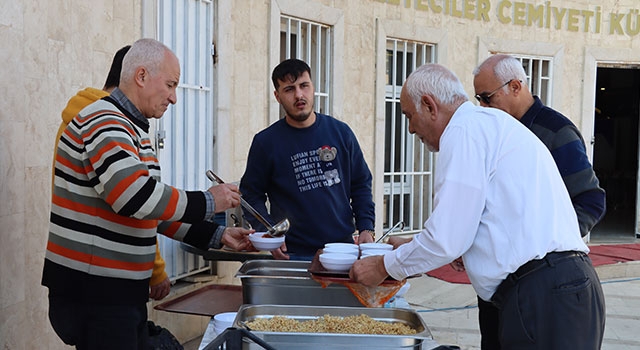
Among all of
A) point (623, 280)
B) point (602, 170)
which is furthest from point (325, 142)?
point (602, 170)

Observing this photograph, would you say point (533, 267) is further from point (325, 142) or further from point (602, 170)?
point (602, 170)

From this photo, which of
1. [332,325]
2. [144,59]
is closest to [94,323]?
[332,325]

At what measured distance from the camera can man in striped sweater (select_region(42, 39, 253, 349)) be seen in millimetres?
2199

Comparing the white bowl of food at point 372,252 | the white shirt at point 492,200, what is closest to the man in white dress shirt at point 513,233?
the white shirt at point 492,200

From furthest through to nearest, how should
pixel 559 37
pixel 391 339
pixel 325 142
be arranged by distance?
pixel 559 37 → pixel 325 142 → pixel 391 339

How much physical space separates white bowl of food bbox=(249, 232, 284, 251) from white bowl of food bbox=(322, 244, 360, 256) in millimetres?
264

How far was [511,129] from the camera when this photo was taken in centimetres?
214

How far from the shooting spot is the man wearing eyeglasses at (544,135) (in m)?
2.93

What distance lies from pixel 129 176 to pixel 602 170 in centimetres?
1447

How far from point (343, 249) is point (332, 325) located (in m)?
0.47

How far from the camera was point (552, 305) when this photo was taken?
2.10 m

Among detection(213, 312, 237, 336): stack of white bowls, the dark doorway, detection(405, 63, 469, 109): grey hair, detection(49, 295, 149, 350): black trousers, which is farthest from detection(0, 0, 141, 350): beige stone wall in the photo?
the dark doorway

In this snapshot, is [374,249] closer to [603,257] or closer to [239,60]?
[239,60]

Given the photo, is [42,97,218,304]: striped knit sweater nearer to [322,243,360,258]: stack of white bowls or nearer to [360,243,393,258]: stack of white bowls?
[322,243,360,258]: stack of white bowls
